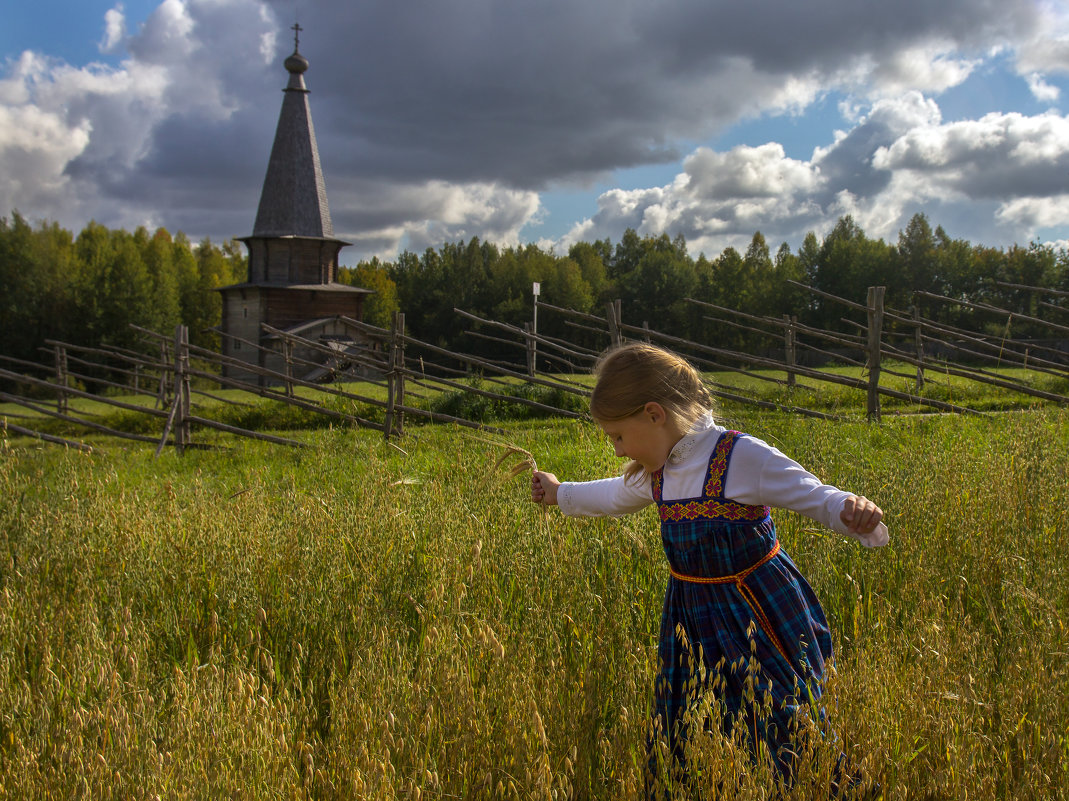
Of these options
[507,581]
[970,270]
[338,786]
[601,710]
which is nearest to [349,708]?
[338,786]

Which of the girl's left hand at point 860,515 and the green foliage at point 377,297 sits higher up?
the green foliage at point 377,297

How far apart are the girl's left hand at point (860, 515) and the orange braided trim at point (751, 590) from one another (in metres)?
0.26

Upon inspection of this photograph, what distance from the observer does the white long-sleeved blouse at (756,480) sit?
1682 mm

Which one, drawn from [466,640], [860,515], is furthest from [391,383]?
[860,515]

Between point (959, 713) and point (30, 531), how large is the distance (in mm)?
4071

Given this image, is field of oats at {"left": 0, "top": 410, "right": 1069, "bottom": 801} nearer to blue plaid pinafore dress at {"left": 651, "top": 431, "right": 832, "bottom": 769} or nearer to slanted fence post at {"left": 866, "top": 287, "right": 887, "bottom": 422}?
blue plaid pinafore dress at {"left": 651, "top": 431, "right": 832, "bottom": 769}

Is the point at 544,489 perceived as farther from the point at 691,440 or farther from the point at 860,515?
the point at 860,515

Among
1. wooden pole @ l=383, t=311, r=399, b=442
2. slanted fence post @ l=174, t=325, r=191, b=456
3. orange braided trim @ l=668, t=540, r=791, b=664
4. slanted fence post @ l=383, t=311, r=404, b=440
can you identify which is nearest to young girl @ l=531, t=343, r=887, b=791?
orange braided trim @ l=668, t=540, r=791, b=664

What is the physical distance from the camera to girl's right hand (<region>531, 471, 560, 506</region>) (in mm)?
2297

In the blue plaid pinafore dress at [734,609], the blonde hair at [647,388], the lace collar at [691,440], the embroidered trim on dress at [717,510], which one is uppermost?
the blonde hair at [647,388]

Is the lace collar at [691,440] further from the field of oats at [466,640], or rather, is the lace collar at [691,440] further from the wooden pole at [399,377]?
the wooden pole at [399,377]

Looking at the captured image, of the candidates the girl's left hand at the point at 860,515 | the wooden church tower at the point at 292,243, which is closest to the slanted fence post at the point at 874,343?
the girl's left hand at the point at 860,515

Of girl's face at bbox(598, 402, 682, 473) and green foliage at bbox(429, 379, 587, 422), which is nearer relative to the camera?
girl's face at bbox(598, 402, 682, 473)

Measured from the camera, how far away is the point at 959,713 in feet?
5.19
